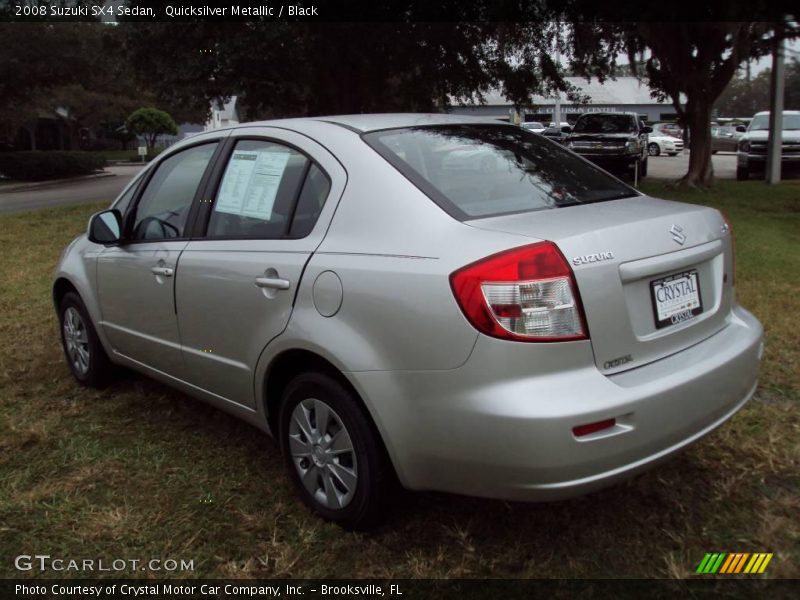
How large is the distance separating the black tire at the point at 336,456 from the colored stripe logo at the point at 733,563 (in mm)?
1167

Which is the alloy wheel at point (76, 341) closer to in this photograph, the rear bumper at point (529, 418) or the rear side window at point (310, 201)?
the rear side window at point (310, 201)

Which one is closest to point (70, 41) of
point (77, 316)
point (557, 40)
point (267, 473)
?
point (557, 40)

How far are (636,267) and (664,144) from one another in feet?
122

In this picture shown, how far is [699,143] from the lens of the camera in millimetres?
16531

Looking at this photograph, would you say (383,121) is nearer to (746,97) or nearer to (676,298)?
(676,298)

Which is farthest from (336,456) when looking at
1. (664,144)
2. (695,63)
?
(664,144)

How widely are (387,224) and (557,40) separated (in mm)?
12183

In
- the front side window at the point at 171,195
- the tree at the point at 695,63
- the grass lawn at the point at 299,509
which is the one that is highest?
the tree at the point at 695,63

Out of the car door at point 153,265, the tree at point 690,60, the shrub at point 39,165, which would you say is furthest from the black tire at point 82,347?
the shrub at point 39,165

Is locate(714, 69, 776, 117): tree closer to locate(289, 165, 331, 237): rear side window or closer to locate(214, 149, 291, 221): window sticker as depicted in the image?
→ locate(214, 149, 291, 221): window sticker

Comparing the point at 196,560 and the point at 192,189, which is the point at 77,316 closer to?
the point at 192,189

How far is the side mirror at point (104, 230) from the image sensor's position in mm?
3922

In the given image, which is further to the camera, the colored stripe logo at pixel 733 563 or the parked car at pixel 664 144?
the parked car at pixel 664 144

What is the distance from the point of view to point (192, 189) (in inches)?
146
